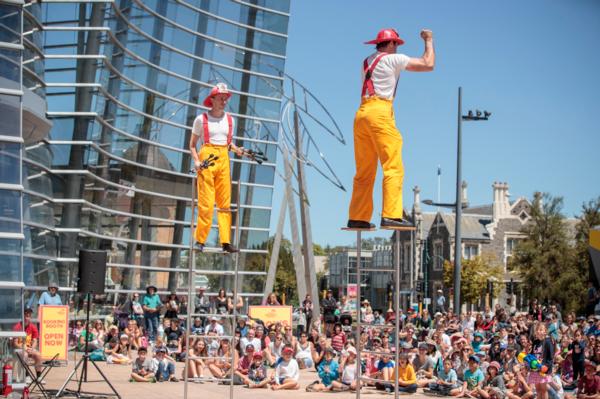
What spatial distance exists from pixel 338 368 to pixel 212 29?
18182 millimetres

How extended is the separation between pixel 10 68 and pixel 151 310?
12.7 metres

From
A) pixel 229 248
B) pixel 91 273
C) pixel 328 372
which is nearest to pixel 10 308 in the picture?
pixel 91 273

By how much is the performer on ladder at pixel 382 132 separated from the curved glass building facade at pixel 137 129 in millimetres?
9974

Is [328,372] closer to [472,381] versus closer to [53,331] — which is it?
[472,381]

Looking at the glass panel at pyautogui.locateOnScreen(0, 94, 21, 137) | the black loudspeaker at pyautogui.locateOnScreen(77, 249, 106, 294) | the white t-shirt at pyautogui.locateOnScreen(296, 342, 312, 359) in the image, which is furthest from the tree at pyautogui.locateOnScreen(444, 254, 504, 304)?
the glass panel at pyautogui.locateOnScreen(0, 94, 21, 137)

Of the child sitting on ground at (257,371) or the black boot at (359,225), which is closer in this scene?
the black boot at (359,225)

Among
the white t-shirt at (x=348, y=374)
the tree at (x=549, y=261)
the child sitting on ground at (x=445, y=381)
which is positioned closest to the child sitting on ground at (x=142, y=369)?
the white t-shirt at (x=348, y=374)

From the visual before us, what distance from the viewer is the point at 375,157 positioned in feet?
29.8

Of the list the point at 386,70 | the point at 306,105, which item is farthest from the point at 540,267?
the point at 386,70

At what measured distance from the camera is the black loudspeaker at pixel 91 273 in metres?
14.6

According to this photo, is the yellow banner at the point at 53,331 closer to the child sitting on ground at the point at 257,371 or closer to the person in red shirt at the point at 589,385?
the child sitting on ground at the point at 257,371

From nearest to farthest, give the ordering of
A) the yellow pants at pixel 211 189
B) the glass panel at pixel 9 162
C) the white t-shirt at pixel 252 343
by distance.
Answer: the yellow pants at pixel 211 189 → the glass panel at pixel 9 162 → the white t-shirt at pixel 252 343

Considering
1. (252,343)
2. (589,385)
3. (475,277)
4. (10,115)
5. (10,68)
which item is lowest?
(589,385)

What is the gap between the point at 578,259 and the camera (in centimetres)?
5938
